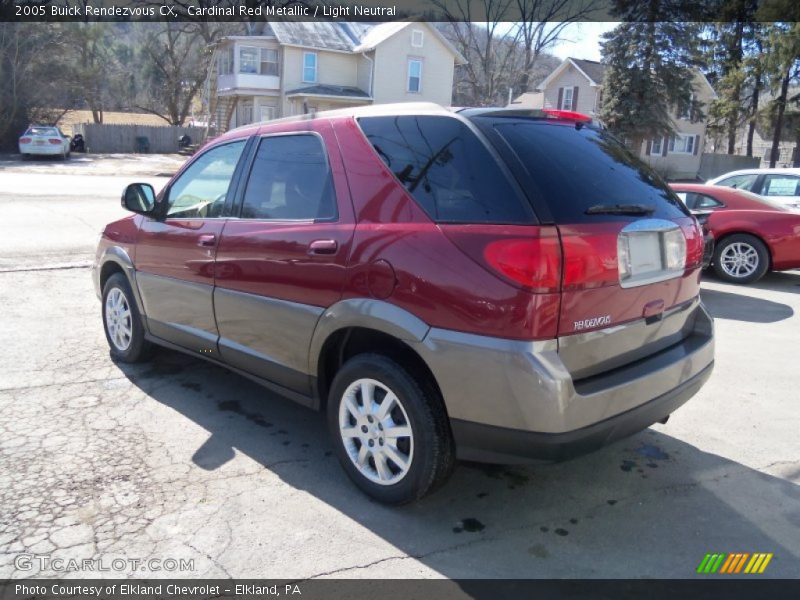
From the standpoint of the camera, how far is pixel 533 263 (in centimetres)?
268

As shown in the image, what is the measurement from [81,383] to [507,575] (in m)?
3.51

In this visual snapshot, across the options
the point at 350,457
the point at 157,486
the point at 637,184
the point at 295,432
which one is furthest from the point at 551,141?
the point at 157,486

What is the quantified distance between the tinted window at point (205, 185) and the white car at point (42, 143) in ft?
99.2

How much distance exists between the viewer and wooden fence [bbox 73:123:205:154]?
39.2m

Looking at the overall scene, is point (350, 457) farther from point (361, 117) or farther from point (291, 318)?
point (361, 117)

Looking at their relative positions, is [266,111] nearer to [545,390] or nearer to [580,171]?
[580,171]

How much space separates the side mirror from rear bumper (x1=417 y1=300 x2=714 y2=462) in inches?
111

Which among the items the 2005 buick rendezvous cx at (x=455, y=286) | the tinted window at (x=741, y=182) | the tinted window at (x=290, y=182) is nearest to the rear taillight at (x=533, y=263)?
the 2005 buick rendezvous cx at (x=455, y=286)

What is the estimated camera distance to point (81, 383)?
4852mm

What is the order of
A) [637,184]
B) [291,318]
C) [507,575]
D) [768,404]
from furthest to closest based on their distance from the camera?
[768,404] < [291,318] < [637,184] < [507,575]

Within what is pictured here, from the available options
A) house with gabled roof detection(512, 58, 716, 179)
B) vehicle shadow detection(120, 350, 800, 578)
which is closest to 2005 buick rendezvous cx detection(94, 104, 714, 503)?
vehicle shadow detection(120, 350, 800, 578)

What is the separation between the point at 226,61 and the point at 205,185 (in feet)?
137

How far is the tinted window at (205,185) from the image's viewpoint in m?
4.29

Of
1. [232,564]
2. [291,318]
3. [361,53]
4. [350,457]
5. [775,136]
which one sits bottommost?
[232,564]
